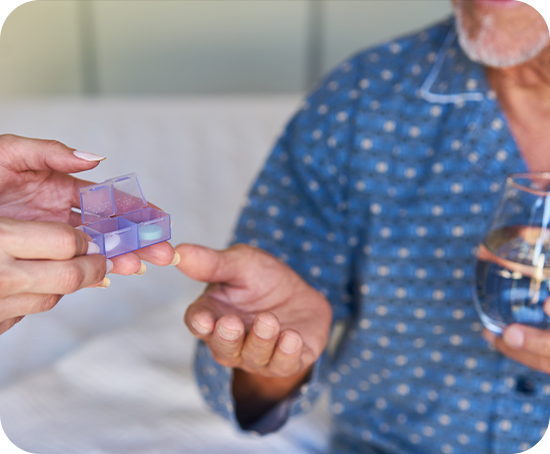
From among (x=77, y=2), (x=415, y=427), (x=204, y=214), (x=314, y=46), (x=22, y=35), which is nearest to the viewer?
(x=415, y=427)

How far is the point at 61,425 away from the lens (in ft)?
2.34

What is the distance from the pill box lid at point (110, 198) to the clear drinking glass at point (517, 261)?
298 mm

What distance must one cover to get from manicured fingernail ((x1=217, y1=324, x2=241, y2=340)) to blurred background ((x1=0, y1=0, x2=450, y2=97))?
63.4 inches

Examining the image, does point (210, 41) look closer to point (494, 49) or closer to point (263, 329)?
point (494, 49)

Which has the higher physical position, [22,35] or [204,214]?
[22,35]

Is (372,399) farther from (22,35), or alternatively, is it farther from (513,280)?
(22,35)

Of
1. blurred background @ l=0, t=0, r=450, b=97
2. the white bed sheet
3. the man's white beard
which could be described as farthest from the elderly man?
blurred background @ l=0, t=0, r=450, b=97

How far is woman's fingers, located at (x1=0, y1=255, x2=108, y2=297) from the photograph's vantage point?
0.30 m

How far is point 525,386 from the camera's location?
0.63m

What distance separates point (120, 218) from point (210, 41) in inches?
65.9

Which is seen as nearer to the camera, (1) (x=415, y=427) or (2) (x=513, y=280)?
(2) (x=513, y=280)

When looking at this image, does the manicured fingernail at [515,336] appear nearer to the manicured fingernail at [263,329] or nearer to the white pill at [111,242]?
the manicured fingernail at [263,329]

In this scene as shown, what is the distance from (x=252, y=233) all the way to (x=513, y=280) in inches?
Answer: 14.6

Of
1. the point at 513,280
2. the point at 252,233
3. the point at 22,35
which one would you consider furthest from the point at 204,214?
the point at 513,280
